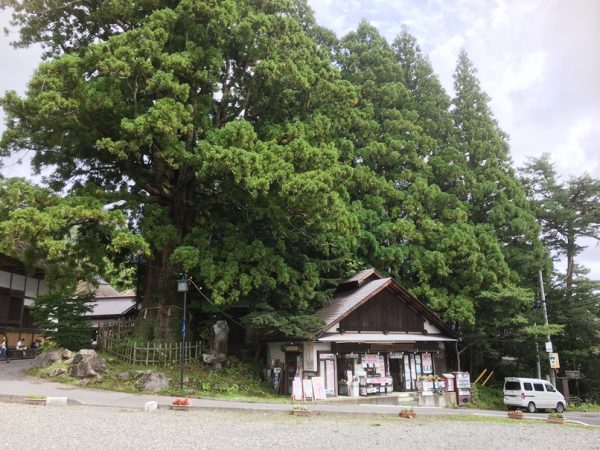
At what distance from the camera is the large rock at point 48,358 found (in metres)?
15.9

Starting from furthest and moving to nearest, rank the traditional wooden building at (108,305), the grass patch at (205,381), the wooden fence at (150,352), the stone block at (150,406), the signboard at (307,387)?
the traditional wooden building at (108,305) < the wooden fence at (150,352) < the signboard at (307,387) < the grass patch at (205,381) < the stone block at (150,406)

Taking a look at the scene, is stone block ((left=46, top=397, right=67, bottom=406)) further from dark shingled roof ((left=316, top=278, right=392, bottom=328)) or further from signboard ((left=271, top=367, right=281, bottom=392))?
dark shingled roof ((left=316, top=278, right=392, bottom=328))

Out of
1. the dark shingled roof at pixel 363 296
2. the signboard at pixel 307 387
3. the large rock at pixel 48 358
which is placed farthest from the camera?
the dark shingled roof at pixel 363 296

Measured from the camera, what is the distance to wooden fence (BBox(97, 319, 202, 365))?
1695cm

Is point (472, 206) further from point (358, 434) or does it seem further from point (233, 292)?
point (358, 434)

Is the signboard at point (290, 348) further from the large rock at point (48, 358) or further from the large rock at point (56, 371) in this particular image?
the large rock at point (48, 358)

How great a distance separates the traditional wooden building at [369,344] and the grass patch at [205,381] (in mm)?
1258

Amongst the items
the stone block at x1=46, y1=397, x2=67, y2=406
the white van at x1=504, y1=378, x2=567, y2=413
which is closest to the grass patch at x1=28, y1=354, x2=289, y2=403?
the stone block at x1=46, y1=397, x2=67, y2=406

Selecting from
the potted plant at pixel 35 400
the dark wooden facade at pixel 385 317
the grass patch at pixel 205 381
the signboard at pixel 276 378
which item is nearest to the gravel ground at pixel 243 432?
the potted plant at pixel 35 400

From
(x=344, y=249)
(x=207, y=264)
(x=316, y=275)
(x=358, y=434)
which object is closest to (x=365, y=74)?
(x=344, y=249)

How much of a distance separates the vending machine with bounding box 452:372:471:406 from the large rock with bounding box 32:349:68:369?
16100mm

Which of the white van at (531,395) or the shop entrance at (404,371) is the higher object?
the shop entrance at (404,371)

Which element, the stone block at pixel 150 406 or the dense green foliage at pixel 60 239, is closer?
the stone block at pixel 150 406

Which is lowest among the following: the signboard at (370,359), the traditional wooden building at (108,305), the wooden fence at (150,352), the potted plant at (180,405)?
the potted plant at (180,405)
